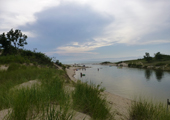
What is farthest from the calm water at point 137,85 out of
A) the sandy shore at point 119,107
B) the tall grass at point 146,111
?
the tall grass at point 146,111

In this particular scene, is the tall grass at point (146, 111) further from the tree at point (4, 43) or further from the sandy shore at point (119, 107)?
the tree at point (4, 43)

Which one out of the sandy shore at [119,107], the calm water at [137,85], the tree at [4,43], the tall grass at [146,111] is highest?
the tree at [4,43]

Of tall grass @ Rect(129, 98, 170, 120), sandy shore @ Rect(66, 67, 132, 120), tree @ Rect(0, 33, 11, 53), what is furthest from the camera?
tree @ Rect(0, 33, 11, 53)

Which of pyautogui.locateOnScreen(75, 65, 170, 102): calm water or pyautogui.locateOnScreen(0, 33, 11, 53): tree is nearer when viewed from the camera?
pyautogui.locateOnScreen(75, 65, 170, 102): calm water

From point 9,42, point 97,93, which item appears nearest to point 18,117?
point 97,93

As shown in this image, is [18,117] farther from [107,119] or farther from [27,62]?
[27,62]

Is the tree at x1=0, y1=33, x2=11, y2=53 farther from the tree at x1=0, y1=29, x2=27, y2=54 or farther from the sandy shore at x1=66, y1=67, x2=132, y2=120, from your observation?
the sandy shore at x1=66, y1=67, x2=132, y2=120

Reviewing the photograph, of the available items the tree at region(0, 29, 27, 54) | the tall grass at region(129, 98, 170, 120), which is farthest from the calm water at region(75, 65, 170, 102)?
the tree at region(0, 29, 27, 54)

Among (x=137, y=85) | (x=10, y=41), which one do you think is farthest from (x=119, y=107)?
(x=10, y=41)

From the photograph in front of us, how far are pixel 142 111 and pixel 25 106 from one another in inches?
172

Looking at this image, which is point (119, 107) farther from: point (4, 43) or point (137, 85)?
point (4, 43)

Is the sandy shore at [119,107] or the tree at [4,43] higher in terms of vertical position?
the tree at [4,43]

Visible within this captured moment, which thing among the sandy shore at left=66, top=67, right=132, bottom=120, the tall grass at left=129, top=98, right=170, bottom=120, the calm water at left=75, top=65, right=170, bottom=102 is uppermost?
the tall grass at left=129, top=98, right=170, bottom=120

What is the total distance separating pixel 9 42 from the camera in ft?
91.0
